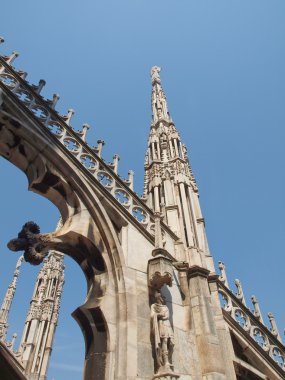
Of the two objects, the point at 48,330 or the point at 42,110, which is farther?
the point at 48,330

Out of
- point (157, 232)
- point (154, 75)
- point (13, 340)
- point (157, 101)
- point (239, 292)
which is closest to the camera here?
point (157, 232)

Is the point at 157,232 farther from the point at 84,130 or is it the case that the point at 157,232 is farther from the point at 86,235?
the point at 84,130

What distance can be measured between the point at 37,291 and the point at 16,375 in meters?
5.69

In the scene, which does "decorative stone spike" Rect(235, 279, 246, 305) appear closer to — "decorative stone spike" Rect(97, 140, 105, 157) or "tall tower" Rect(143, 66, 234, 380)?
"tall tower" Rect(143, 66, 234, 380)

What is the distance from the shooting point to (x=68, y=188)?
726 cm

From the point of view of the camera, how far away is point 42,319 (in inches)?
743

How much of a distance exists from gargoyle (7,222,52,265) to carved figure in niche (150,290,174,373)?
2.21m

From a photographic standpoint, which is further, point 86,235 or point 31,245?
point 86,235

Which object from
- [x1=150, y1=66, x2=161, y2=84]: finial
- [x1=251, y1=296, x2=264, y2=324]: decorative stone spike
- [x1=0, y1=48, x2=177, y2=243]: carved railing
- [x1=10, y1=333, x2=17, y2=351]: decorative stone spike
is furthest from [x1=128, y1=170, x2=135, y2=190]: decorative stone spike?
[x1=10, y1=333, x2=17, y2=351]: decorative stone spike

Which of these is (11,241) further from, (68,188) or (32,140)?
(32,140)

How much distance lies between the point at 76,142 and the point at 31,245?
2.82m

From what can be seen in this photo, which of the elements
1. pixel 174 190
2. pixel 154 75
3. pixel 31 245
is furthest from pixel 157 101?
pixel 31 245

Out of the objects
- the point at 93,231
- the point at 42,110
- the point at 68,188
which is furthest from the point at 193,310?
the point at 42,110

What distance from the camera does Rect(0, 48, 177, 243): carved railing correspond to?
7.74m
